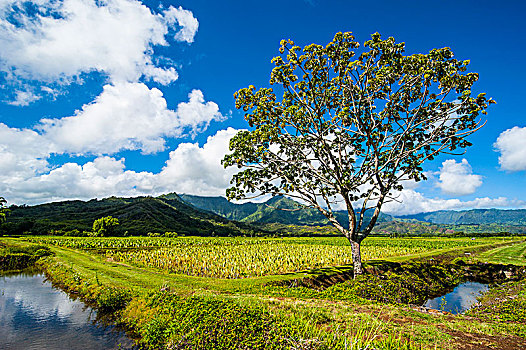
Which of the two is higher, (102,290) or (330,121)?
(330,121)

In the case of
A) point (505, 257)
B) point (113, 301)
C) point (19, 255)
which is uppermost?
point (113, 301)

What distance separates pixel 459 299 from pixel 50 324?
2752cm

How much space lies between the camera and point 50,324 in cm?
1351

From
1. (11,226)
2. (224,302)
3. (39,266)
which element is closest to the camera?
(224,302)

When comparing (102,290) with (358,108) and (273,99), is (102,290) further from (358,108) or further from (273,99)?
(358,108)

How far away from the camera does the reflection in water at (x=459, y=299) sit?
17.4 m

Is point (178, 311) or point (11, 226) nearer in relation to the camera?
point (178, 311)

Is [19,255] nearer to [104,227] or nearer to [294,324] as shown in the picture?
[294,324]

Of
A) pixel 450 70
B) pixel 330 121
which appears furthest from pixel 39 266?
pixel 450 70

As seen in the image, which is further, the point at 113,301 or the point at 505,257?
the point at 505,257

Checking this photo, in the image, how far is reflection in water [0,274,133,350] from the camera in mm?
11320

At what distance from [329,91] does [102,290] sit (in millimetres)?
21625

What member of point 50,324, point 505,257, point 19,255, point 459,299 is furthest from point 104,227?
point 505,257

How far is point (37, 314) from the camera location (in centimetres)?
1515
